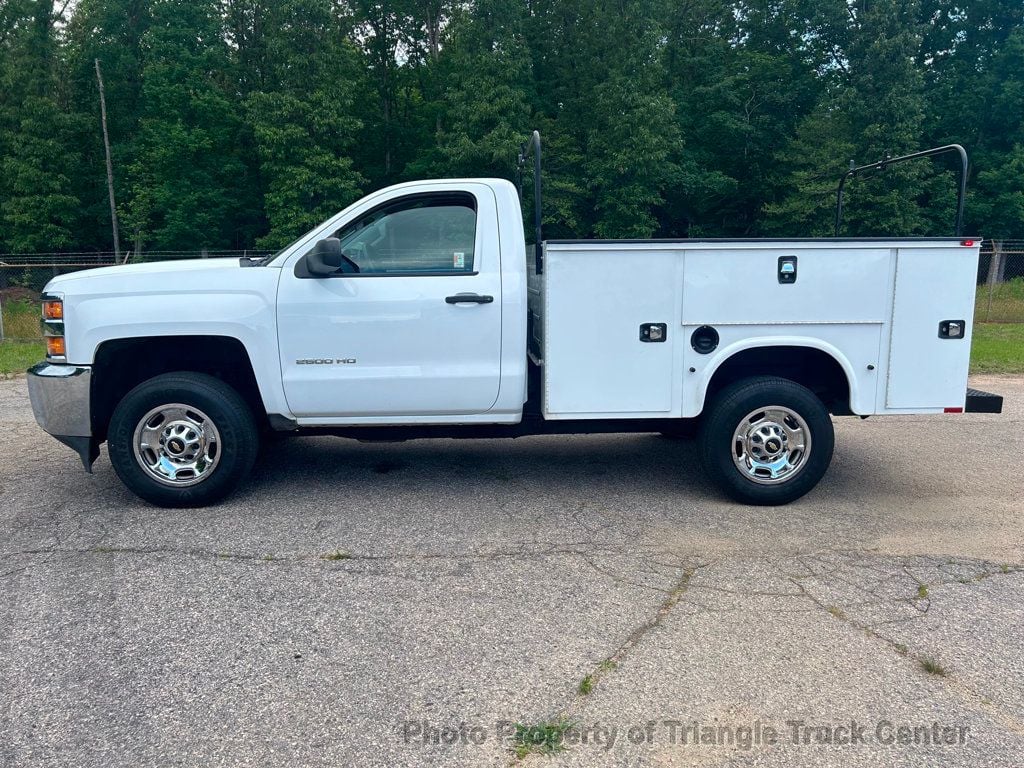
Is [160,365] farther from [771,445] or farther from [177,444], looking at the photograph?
[771,445]

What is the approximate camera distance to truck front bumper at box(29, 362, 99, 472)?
5.19 m

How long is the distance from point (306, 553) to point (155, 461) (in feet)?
4.64

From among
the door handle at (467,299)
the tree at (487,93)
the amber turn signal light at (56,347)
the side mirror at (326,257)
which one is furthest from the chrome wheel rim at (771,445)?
the tree at (487,93)

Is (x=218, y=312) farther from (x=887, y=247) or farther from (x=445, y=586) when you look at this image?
(x=887, y=247)

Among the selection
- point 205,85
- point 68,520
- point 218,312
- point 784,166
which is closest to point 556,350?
point 218,312

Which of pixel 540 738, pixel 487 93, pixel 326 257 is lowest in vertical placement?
pixel 540 738

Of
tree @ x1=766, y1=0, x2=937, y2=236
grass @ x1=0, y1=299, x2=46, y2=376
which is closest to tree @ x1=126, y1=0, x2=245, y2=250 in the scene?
grass @ x1=0, y1=299, x2=46, y2=376

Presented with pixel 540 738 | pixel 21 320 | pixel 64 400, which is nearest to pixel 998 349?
pixel 540 738

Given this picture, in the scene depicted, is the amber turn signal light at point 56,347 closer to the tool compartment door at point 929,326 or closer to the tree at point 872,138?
the tool compartment door at point 929,326

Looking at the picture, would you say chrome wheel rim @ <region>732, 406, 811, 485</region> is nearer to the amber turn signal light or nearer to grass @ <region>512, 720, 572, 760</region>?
grass @ <region>512, 720, 572, 760</region>

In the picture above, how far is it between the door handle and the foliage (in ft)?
98.1

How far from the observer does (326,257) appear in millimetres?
5051

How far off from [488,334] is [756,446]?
1941 millimetres

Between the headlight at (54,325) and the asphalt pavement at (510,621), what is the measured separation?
→ 1066 millimetres
